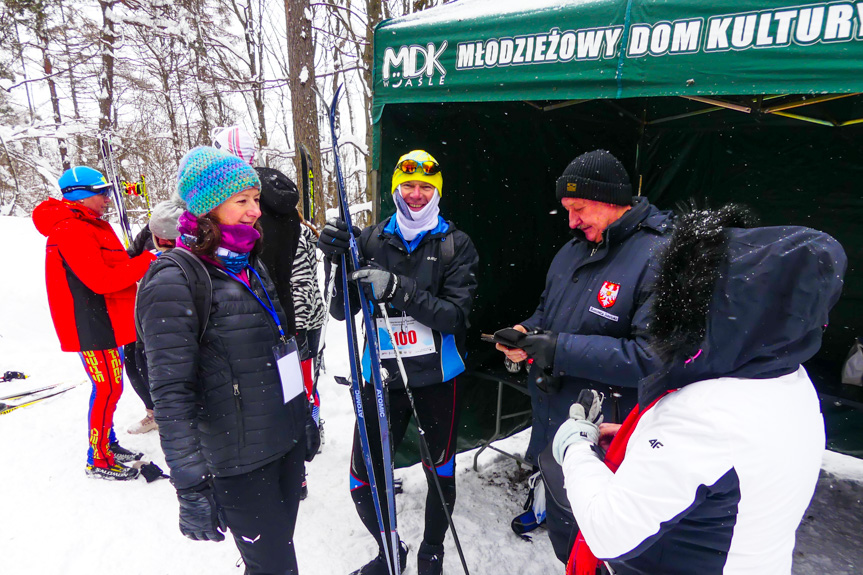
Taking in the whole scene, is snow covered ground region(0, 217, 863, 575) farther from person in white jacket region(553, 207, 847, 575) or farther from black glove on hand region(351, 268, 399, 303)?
person in white jacket region(553, 207, 847, 575)

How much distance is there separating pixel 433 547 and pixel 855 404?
8.87 ft

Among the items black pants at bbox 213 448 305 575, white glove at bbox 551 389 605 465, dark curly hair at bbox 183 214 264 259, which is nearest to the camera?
white glove at bbox 551 389 605 465

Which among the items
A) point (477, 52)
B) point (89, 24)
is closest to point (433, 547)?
point (477, 52)

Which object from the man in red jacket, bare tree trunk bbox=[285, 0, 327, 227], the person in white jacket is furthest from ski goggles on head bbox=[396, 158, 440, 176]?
bare tree trunk bbox=[285, 0, 327, 227]

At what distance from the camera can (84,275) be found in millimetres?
2734

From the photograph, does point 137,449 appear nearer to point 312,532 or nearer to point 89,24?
point 312,532

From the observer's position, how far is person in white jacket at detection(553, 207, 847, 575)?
0.83 metres

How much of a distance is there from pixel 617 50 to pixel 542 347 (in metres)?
1.30

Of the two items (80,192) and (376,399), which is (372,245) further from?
(80,192)

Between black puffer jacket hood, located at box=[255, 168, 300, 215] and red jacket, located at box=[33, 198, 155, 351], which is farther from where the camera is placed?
red jacket, located at box=[33, 198, 155, 351]

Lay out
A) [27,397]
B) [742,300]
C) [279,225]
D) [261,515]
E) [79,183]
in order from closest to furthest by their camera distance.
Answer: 1. [742,300]
2. [261,515]
3. [279,225]
4. [79,183]
5. [27,397]

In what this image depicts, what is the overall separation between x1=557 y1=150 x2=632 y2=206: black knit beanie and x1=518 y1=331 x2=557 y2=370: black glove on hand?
641 millimetres

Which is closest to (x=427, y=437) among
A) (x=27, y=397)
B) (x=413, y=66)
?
(x=413, y=66)

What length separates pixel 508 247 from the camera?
11.8ft
